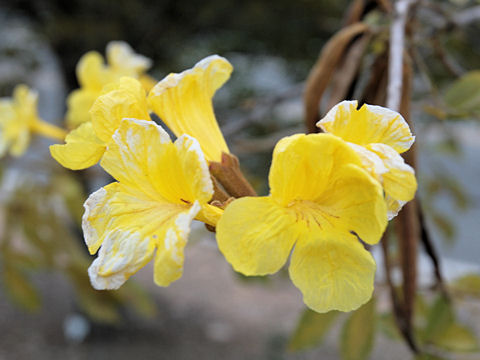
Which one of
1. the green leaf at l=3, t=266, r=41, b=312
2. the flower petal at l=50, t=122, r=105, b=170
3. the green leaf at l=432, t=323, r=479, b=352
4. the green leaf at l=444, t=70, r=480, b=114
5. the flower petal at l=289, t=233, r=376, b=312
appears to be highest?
the flower petal at l=50, t=122, r=105, b=170

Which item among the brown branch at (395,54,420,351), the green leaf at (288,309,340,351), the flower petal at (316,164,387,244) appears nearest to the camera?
the flower petal at (316,164,387,244)

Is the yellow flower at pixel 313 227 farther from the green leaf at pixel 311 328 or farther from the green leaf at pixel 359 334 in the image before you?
the green leaf at pixel 311 328

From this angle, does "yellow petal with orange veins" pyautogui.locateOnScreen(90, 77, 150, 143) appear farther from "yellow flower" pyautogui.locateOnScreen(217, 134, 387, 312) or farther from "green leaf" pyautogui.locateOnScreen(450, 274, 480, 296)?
"green leaf" pyautogui.locateOnScreen(450, 274, 480, 296)

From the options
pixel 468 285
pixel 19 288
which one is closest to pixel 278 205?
pixel 468 285

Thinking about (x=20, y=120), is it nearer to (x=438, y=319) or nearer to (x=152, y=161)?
(x=152, y=161)

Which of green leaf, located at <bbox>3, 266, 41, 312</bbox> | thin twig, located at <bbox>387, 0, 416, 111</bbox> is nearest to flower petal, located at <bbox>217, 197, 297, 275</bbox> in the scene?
thin twig, located at <bbox>387, 0, 416, 111</bbox>

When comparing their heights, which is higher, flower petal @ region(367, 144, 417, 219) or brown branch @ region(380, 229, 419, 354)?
flower petal @ region(367, 144, 417, 219)

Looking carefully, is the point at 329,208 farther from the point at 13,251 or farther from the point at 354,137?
the point at 13,251
